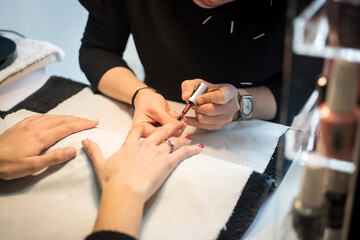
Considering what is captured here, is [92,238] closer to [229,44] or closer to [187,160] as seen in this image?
[187,160]

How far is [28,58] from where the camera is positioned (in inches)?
41.3

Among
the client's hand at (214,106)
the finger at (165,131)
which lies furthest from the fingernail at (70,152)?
the client's hand at (214,106)

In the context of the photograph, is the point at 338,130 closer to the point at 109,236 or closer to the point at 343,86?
→ the point at 343,86

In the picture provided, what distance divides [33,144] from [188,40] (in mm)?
493

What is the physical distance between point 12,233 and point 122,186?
0.20 meters

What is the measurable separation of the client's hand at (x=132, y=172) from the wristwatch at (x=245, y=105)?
189mm

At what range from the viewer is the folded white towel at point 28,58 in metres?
1.00

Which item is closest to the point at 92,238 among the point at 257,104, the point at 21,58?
the point at 257,104

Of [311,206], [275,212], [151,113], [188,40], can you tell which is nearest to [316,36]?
[311,206]

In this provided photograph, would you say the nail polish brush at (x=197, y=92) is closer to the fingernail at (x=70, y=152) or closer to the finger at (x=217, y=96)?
the finger at (x=217, y=96)

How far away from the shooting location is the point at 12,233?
61 cm

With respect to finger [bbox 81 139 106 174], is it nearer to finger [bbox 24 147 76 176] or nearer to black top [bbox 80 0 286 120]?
finger [bbox 24 147 76 176]

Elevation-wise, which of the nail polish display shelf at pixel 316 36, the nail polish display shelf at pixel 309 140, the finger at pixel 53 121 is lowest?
the finger at pixel 53 121

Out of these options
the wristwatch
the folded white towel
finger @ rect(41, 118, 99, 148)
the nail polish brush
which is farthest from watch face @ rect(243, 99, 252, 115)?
the folded white towel
